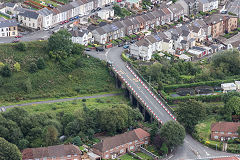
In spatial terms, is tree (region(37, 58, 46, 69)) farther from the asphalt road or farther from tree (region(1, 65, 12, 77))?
the asphalt road

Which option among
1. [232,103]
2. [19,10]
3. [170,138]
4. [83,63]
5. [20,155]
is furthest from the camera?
[19,10]

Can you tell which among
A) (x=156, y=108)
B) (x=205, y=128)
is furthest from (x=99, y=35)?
(x=205, y=128)

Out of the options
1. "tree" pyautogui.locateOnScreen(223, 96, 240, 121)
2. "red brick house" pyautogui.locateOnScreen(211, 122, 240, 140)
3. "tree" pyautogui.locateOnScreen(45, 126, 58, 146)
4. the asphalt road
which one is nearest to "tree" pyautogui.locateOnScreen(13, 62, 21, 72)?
the asphalt road

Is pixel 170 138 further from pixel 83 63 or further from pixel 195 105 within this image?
pixel 83 63

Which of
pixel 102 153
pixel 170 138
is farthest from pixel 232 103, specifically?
pixel 102 153

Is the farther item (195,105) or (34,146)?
(195,105)

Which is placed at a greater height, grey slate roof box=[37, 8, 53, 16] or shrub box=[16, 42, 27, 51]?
grey slate roof box=[37, 8, 53, 16]

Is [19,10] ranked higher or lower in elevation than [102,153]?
higher
